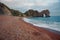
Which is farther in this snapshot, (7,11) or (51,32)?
(7,11)

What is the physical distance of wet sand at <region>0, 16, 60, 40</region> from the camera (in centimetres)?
213

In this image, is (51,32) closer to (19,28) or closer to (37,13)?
(37,13)

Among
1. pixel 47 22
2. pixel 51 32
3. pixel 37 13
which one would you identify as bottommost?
pixel 51 32

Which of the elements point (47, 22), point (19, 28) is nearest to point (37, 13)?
point (47, 22)

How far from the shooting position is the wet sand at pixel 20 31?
2.13 metres

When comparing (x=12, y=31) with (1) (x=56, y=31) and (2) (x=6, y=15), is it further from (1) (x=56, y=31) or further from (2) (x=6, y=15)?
(1) (x=56, y=31)

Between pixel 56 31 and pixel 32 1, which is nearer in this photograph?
→ pixel 56 31

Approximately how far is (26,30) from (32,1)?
1.69 ft

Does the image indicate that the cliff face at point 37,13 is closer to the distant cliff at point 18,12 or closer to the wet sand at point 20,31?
the distant cliff at point 18,12

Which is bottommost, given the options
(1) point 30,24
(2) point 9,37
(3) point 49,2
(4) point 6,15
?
(2) point 9,37

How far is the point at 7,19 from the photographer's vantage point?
2.27 metres

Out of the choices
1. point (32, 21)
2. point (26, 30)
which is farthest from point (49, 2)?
point (26, 30)

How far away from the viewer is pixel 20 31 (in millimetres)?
2186

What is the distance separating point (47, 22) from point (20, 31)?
48 cm
